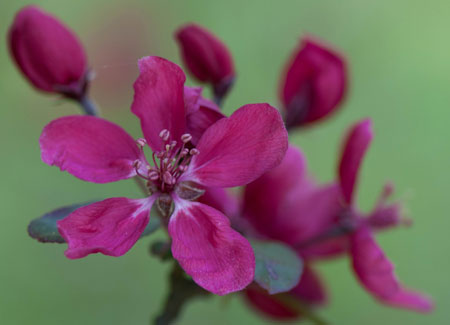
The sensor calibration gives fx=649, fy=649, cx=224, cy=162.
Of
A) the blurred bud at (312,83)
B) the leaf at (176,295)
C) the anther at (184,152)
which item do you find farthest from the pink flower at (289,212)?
the anther at (184,152)

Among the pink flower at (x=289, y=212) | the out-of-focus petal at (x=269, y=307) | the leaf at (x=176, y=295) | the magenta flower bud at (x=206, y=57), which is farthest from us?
the out-of-focus petal at (x=269, y=307)

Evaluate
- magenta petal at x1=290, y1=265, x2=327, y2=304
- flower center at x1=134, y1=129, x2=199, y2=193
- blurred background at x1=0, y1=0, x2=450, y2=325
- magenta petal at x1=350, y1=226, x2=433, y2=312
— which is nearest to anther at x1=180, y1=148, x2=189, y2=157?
flower center at x1=134, y1=129, x2=199, y2=193

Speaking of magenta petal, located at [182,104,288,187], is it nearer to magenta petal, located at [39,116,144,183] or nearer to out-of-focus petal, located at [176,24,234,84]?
magenta petal, located at [39,116,144,183]

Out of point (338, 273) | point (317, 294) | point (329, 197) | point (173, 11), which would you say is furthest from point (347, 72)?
point (173, 11)

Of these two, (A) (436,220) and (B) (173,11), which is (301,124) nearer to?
(A) (436,220)

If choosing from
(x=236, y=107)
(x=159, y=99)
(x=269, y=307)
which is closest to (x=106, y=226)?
(x=159, y=99)

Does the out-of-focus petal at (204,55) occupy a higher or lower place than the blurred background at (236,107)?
higher

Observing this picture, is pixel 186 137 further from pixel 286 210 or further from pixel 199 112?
pixel 286 210

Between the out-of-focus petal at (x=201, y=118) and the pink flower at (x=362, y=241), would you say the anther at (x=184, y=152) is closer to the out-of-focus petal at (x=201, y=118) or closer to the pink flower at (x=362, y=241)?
the out-of-focus petal at (x=201, y=118)
